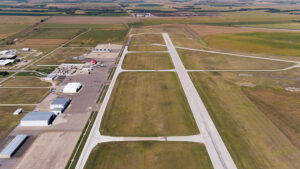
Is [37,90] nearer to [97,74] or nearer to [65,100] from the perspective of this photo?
[65,100]

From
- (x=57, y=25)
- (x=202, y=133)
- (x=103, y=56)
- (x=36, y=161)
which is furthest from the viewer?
(x=57, y=25)

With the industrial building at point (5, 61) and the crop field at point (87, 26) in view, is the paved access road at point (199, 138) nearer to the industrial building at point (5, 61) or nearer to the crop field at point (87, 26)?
the industrial building at point (5, 61)

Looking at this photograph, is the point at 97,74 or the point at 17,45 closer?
the point at 97,74

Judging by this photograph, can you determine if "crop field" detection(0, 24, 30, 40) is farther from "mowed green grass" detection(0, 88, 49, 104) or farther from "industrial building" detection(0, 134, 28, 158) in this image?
"industrial building" detection(0, 134, 28, 158)

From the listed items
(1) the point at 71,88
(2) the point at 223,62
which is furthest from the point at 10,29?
(2) the point at 223,62

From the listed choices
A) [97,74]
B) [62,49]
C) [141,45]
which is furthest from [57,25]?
[97,74]

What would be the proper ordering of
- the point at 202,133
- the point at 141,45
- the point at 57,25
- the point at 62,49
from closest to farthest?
1. the point at 202,133
2. the point at 62,49
3. the point at 141,45
4. the point at 57,25

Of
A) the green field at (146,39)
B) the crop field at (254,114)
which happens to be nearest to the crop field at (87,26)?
the green field at (146,39)
